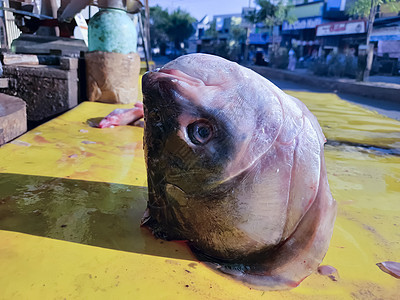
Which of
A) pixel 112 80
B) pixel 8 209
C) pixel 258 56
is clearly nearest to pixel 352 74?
pixel 258 56

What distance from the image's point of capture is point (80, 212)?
168cm

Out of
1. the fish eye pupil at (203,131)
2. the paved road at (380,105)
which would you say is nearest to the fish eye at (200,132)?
the fish eye pupil at (203,131)

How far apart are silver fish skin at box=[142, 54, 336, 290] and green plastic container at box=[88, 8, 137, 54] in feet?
12.8

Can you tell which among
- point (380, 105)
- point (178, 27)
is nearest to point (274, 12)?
point (178, 27)

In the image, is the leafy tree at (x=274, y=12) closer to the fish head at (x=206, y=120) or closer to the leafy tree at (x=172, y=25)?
the leafy tree at (x=172, y=25)

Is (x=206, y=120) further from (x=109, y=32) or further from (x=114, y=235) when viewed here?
(x=109, y=32)

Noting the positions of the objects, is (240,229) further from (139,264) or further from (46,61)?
(46,61)

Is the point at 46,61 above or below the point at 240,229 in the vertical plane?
above

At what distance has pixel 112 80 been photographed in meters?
4.82

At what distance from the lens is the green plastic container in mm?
4742

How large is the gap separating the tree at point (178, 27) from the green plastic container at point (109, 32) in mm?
40909

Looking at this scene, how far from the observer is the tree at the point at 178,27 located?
43.2 m

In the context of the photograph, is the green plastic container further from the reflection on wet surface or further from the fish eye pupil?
the fish eye pupil

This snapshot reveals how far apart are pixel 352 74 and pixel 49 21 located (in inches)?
557
